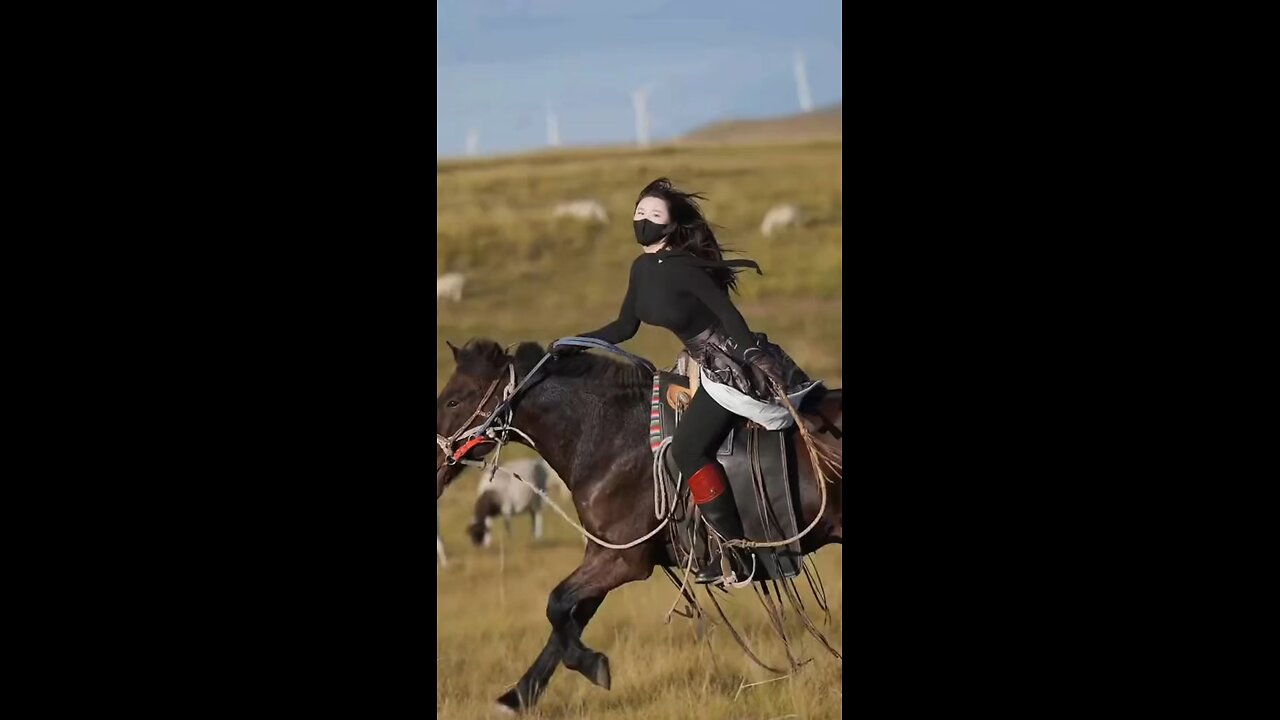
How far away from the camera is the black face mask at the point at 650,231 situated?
7.29 meters

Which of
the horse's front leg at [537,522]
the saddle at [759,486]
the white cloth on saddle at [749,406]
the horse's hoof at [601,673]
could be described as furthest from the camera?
the horse's front leg at [537,522]

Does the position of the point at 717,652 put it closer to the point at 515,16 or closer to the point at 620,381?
the point at 620,381


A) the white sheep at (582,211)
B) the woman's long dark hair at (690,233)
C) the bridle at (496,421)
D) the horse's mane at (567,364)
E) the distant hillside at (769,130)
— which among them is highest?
the distant hillside at (769,130)

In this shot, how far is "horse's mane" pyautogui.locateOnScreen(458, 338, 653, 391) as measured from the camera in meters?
7.48

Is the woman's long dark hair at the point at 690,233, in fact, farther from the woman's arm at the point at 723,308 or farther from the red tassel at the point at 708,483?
the red tassel at the point at 708,483

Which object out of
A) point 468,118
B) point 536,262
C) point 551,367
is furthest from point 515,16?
point 551,367

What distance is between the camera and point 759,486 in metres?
7.22

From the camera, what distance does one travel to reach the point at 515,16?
809 cm

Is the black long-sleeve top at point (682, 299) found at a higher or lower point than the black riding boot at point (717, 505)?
higher

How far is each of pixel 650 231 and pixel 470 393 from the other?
114 centimetres

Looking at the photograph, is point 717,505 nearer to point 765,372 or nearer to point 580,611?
point 765,372

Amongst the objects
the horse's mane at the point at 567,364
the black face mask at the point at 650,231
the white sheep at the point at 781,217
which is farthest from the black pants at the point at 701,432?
the white sheep at the point at 781,217

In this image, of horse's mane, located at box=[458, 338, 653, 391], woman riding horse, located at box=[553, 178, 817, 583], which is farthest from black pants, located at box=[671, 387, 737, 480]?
horse's mane, located at box=[458, 338, 653, 391]

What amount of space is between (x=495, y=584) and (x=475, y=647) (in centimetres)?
40
